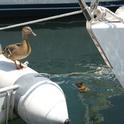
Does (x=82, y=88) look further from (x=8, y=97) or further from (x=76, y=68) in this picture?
(x=8, y=97)

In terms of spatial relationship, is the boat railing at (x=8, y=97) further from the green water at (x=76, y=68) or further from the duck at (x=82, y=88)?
the duck at (x=82, y=88)

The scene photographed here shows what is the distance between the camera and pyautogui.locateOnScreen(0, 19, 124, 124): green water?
8.04 meters

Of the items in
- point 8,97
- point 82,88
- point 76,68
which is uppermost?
point 8,97

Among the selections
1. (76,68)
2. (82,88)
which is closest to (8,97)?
(82,88)

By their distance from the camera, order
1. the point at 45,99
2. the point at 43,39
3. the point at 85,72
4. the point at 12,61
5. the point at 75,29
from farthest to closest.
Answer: the point at 75,29 < the point at 43,39 < the point at 85,72 < the point at 12,61 < the point at 45,99

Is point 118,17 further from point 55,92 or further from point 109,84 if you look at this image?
point 109,84

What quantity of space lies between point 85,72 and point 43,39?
2.62 metres

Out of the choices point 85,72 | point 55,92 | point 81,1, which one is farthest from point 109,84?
point 81,1

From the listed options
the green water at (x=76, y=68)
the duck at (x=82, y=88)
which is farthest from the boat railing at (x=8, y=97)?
the duck at (x=82, y=88)

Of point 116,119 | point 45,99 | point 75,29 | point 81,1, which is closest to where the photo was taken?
point 81,1

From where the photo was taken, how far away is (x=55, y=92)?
286 inches

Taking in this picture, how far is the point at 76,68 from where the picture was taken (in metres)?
10.3

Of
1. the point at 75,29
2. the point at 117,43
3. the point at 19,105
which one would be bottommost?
the point at 75,29

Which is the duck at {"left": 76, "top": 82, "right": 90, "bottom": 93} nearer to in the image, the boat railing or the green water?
the green water
